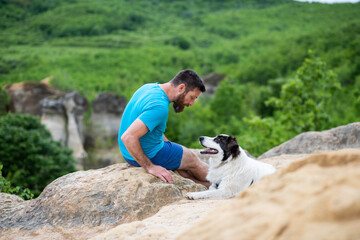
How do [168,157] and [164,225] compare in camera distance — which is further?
[168,157]

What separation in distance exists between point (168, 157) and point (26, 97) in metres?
35.2

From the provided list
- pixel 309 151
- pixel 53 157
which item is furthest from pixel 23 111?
pixel 309 151

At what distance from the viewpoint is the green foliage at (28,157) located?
21.1 m

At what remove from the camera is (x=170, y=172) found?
584cm

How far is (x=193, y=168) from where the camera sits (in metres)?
6.22

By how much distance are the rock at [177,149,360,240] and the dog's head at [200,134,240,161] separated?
248cm

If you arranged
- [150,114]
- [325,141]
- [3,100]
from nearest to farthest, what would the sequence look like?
[150,114] < [325,141] < [3,100]

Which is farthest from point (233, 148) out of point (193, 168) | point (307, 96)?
point (307, 96)

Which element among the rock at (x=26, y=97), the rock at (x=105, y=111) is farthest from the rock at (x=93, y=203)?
the rock at (x=105, y=111)

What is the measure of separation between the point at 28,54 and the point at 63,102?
40.4 metres

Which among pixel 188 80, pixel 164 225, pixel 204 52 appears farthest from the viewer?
pixel 204 52

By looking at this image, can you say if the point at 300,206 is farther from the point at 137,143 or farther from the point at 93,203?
the point at 93,203

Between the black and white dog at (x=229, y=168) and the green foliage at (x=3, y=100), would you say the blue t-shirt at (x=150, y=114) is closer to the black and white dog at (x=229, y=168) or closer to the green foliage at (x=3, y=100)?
the black and white dog at (x=229, y=168)

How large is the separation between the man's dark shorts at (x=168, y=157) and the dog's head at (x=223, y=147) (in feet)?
1.38
